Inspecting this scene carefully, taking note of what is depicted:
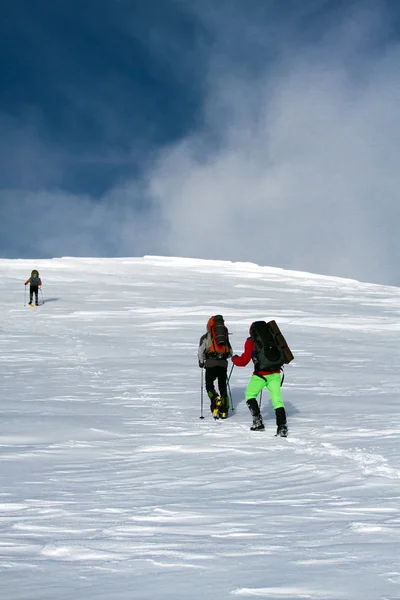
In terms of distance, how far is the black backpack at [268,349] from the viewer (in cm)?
852

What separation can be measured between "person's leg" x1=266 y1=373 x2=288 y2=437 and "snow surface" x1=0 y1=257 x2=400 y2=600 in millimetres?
211

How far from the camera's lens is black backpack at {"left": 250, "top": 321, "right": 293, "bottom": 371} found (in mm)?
8523

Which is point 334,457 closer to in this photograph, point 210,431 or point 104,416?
point 210,431

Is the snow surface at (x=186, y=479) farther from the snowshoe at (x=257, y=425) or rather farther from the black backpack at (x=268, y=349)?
the black backpack at (x=268, y=349)

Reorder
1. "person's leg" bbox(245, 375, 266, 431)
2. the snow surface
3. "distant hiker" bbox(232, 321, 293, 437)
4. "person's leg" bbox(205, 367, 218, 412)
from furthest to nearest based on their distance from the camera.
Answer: "person's leg" bbox(205, 367, 218, 412) → "person's leg" bbox(245, 375, 266, 431) → "distant hiker" bbox(232, 321, 293, 437) → the snow surface

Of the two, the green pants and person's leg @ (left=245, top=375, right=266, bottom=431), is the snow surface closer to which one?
person's leg @ (left=245, top=375, right=266, bottom=431)

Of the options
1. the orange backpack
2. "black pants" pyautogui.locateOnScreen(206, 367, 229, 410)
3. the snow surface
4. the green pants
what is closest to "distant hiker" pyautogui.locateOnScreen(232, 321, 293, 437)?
the green pants

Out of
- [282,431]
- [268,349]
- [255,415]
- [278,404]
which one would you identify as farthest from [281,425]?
[268,349]

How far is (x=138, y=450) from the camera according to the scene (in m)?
7.36

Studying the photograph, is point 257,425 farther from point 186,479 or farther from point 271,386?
point 186,479

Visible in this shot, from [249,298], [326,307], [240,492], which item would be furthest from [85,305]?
[240,492]

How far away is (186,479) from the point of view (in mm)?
6020

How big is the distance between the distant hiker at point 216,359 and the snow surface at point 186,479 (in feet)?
1.25

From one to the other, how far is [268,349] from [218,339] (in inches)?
49.4
